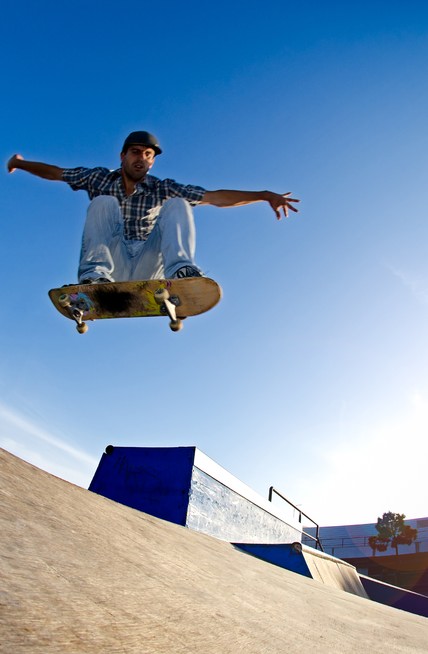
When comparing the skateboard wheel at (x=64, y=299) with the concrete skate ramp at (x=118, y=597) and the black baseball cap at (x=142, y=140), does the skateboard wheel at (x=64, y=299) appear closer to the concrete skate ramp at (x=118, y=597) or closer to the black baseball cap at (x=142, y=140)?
the black baseball cap at (x=142, y=140)

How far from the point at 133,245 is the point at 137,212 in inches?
14.5

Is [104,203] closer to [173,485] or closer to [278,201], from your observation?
[278,201]

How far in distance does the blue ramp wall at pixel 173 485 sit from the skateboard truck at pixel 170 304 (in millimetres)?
3842

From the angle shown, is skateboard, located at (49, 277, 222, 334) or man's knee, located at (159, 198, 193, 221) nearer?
skateboard, located at (49, 277, 222, 334)

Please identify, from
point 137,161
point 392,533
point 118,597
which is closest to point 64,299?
point 137,161

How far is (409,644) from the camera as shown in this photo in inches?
73.9

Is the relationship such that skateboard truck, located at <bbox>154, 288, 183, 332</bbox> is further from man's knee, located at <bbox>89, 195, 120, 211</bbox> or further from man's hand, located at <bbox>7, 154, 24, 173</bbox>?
man's hand, located at <bbox>7, 154, 24, 173</bbox>

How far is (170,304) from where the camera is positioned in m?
3.61

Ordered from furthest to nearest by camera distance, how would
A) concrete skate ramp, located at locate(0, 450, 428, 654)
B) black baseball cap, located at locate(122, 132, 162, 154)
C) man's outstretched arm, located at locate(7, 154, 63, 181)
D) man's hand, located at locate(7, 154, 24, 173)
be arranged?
man's hand, located at locate(7, 154, 24, 173) → man's outstretched arm, located at locate(7, 154, 63, 181) → black baseball cap, located at locate(122, 132, 162, 154) → concrete skate ramp, located at locate(0, 450, 428, 654)

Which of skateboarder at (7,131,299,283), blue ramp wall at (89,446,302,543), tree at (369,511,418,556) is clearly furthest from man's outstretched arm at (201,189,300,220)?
tree at (369,511,418,556)

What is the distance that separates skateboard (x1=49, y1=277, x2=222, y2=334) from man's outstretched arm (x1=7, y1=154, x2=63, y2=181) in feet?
4.69

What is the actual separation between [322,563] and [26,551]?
7.12 meters

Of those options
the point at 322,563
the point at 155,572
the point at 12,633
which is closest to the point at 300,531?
the point at 322,563

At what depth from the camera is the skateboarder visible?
145 inches
